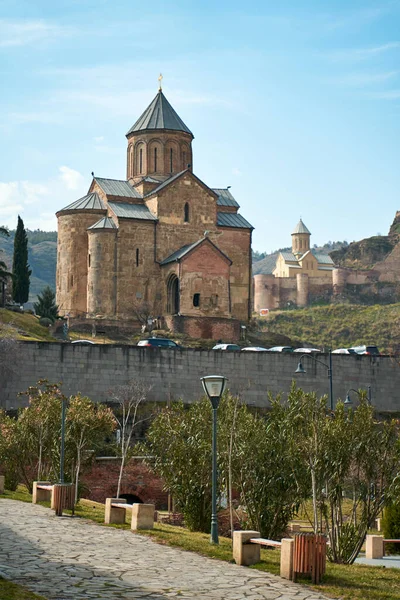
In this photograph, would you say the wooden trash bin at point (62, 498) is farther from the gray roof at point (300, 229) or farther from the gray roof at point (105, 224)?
the gray roof at point (300, 229)

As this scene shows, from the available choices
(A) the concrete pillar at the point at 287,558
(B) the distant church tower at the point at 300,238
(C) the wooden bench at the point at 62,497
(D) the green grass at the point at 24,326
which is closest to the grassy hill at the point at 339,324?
(B) the distant church tower at the point at 300,238

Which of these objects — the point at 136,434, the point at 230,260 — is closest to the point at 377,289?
the point at 230,260

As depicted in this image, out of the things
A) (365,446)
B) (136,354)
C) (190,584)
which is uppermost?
(136,354)

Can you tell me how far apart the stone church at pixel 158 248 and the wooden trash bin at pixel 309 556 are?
37304 mm

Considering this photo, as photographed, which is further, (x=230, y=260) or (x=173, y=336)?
(x=230, y=260)

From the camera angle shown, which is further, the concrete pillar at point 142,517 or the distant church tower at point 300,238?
the distant church tower at point 300,238

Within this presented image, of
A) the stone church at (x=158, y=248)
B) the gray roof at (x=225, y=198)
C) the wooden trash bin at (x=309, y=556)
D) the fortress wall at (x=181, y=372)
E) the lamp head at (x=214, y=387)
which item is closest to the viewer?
the wooden trash bin at (x=309, y=556)

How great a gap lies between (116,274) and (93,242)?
2.04 meters

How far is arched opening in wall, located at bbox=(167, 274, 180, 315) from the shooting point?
2037 inches

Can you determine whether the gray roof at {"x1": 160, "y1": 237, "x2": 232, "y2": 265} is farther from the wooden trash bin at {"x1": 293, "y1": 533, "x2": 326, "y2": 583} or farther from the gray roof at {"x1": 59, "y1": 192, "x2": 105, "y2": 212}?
the wooden trash bin at {"x1": 293, "y1": 533, "x2": 326, "y2": 583}

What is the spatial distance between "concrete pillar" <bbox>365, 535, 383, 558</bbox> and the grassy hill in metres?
62.7

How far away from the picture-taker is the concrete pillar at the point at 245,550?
43.7 feet

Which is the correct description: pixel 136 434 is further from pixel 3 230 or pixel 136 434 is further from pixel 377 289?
pixel 377 289

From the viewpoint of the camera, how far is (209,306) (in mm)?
51281
